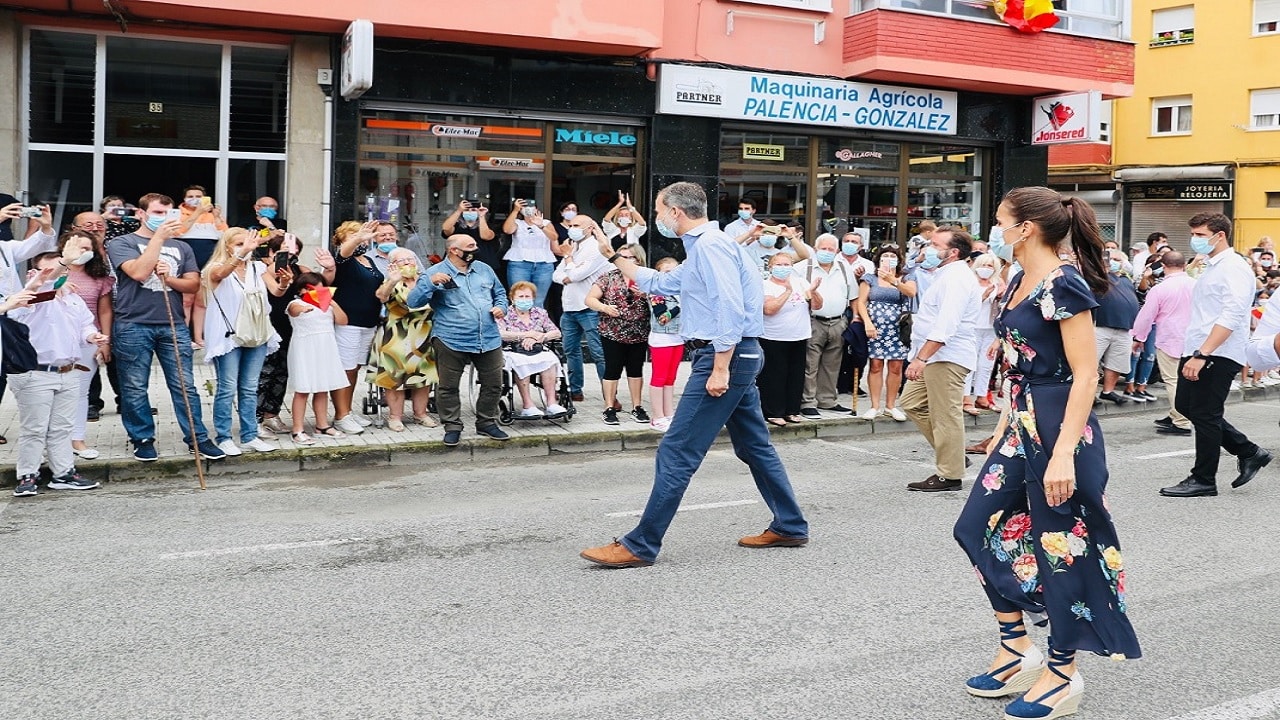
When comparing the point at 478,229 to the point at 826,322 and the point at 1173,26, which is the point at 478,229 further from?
the point at 1173,26

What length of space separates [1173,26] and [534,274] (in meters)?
26.7

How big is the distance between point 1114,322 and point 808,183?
6360 millimetres

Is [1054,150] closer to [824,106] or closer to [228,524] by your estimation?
[824,106]

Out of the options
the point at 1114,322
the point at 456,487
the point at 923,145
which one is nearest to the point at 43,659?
the point at 456,487

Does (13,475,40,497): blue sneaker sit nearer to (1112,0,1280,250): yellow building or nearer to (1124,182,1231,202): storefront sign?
(1112,0,1280,250): yellow building

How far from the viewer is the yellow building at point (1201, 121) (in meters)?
A: 31.8

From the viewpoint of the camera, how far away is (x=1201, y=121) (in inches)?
1309

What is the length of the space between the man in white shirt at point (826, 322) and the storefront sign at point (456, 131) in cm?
559

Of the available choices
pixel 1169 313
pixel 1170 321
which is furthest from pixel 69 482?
pixel 1169 313

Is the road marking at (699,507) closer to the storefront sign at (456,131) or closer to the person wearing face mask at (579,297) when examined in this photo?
the person wearing face mask at (579,297)

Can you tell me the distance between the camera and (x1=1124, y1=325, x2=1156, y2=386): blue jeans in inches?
553

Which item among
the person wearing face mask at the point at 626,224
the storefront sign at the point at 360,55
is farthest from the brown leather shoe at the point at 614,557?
the storefront sign at the point at 360,55

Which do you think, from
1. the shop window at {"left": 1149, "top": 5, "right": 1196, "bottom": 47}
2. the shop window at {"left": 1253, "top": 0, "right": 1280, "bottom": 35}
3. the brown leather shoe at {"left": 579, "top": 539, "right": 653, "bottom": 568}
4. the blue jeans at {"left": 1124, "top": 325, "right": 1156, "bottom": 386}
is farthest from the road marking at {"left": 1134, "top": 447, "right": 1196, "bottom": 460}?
the shop window at {"left": 1149, "top": 5, "right": 1196, "bottom": 47}

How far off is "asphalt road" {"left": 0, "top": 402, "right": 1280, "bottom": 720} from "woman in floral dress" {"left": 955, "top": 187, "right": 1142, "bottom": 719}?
26cm
